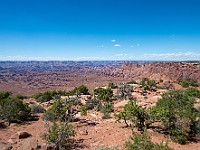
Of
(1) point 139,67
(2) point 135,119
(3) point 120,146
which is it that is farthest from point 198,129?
(1) point 139,67

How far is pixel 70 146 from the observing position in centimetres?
1606

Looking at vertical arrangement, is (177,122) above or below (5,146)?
above

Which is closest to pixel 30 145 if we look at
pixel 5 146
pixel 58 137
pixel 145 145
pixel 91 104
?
pixel 5 146

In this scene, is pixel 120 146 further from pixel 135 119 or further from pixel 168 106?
pixel 168 106

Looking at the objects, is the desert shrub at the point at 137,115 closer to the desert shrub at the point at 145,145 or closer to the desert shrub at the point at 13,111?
the desert shrub at the point at 145,145

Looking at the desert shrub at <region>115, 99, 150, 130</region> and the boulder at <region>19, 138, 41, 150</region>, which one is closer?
the boulder at <region>19, 138, 41, 150</region>

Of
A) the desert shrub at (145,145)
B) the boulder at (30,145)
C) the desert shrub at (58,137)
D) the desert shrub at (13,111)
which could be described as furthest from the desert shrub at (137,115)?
the desert shrub at (13,111)

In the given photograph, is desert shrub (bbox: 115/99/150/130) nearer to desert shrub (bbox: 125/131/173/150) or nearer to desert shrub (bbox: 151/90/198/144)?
desert shrub (bbox: 151/90/198/144)

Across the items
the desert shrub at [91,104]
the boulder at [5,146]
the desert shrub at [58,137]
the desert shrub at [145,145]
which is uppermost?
the desert shrub at [145,145]

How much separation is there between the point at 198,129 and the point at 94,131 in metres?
8.84

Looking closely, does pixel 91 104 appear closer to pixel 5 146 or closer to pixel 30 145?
pixel 30 145

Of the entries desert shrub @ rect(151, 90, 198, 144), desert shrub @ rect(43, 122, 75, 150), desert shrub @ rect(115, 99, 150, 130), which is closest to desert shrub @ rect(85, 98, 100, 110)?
desert shrub @ rect(115, 99, 150, 130)

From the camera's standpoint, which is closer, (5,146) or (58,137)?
(5,146)

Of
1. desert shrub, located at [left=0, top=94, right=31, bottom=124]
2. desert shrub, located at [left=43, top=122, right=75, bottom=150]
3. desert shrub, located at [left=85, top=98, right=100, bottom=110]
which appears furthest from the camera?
desert shrub, located at [left=85, top=98, right=100, bottom=110]
